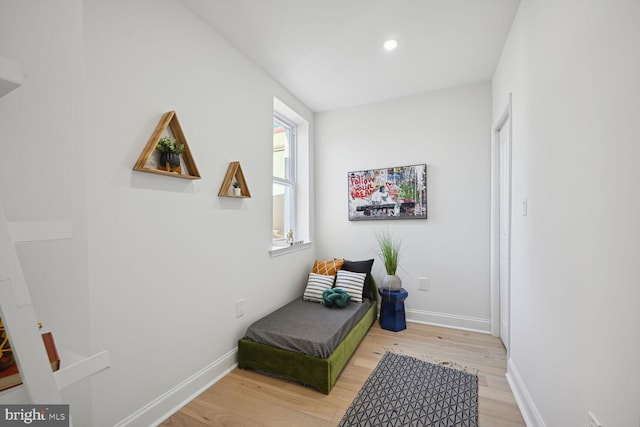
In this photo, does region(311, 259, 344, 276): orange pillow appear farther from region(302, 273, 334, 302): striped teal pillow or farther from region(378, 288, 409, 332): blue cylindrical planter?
region(378, 288, 409, 332): blue cylindrical planter

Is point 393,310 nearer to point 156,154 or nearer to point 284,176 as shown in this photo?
point 284,176

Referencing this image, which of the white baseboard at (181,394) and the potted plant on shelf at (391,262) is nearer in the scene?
the white baseboard at (181,394)

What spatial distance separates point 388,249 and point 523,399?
1543 millimetres

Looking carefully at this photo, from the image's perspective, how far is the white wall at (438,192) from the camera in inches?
110

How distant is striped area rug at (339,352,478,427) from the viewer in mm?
1591

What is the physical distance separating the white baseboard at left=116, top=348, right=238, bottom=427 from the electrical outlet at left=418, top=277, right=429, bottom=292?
1.96 meters

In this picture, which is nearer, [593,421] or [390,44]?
[593,421]

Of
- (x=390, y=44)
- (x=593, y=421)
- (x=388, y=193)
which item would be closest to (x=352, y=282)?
(x=388, y=193)

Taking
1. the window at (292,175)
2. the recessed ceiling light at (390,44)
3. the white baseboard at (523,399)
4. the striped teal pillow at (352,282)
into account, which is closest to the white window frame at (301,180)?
the window at (292,175)

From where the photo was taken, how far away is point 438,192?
2.95 metres

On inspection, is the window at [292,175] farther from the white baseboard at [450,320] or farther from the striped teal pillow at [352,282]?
the white baseboard at [450,320]

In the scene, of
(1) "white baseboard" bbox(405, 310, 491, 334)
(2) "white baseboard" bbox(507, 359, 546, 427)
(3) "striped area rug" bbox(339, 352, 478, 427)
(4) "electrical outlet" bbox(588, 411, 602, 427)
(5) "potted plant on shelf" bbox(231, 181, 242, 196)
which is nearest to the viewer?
(4) "electrical outlet" bbox(588, 411, 602, 427)

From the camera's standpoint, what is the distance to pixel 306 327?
2.14 meters

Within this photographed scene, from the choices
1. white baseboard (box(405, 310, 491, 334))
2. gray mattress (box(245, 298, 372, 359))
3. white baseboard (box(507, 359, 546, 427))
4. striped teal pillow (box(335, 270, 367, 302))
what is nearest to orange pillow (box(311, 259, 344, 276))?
striped teal pillow (box(335, 270, 367, 302))
